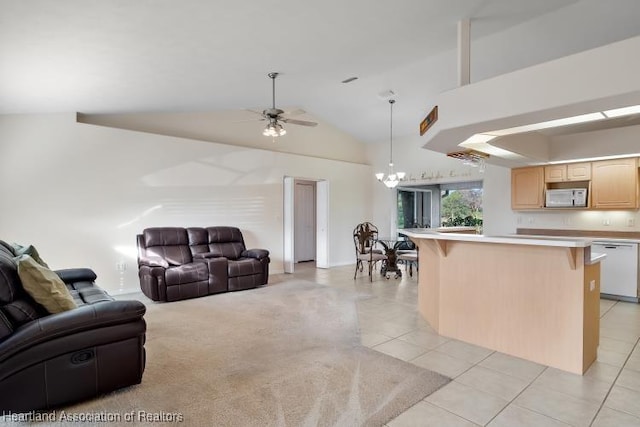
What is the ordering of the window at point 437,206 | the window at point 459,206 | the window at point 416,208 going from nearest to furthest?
the window at point 459,206
the window at point 437,206
the window at point 416,208

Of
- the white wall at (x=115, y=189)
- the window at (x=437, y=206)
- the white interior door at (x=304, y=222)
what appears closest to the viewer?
the white wall at (x=115, y=189)

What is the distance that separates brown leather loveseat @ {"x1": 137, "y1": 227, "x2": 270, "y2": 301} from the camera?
508 centimetres

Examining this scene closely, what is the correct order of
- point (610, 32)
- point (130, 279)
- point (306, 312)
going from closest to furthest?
1. point (610, 32)
2. point (306, 312)
3. point (130, 279)

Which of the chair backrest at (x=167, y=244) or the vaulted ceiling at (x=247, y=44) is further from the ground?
the vaulted ceiling at (x=247, y=44)

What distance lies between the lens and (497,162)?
573 cm

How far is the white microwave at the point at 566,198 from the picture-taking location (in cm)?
542

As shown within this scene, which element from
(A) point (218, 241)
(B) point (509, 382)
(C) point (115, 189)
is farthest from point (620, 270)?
(C) point (115, 189)

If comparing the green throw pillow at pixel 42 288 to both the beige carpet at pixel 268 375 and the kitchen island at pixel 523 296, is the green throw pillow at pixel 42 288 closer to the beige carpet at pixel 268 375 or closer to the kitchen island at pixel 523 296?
the beige carpet at pixel 268 375

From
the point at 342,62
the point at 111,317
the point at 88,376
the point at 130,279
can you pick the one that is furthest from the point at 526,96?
the point at 130,279

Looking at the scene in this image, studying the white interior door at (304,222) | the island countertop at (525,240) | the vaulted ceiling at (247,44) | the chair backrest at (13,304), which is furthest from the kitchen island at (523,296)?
the white interior door at (304,222)

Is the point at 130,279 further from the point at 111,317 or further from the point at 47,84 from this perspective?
the point at 111,317

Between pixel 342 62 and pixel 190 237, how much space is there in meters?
3.74

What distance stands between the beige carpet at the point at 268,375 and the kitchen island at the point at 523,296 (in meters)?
0.93

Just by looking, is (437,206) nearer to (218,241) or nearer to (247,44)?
(218,241)
